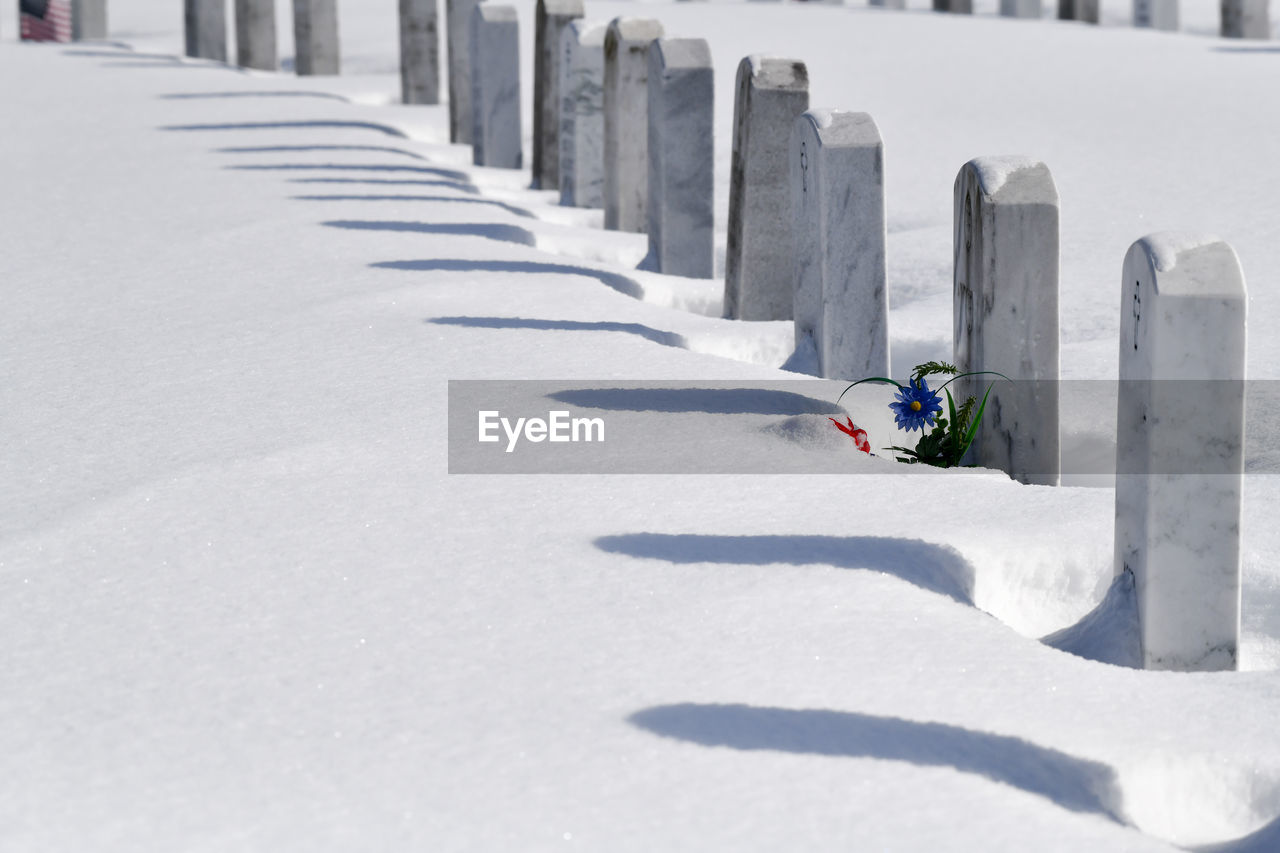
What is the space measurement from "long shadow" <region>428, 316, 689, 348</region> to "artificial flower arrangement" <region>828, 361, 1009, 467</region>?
1054 millimetres

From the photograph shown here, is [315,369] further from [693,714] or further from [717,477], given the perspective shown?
[693,714]

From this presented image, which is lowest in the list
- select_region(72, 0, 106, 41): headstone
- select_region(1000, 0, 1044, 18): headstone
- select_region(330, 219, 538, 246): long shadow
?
select_region(330, 219, 538, 246): long shadow

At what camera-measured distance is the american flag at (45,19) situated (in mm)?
17564

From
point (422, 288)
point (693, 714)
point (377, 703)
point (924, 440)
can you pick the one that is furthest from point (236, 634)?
point (422, 288)

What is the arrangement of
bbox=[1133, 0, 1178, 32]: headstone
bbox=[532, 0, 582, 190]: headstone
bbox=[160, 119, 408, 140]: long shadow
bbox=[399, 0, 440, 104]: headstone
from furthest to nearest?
1. bbox=[1133, 0, 1178, 32]: headstone
2. bbox=[399, 0, 440, 104]: headstone
3. bbox=[160, 119, 408, 140]: long shadow
4. bbox=[532, 0, 582, 190]: headstone

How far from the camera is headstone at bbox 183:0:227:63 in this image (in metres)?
15.1

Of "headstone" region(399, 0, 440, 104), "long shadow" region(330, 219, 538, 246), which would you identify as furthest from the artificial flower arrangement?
"headstone" region(399, 0, 440, 104)

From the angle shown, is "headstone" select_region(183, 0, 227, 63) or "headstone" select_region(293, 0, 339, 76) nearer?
"headstone" select_region(293, 0, 339, 76)

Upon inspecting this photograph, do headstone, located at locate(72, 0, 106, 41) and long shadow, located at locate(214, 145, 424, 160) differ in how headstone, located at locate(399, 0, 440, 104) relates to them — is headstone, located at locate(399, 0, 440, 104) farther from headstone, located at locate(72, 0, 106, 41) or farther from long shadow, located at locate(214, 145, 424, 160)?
headstone, located at locate(72, 0, 106, 41)

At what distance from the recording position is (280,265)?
546 centimetres

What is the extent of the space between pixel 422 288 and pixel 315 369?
39.4 inches

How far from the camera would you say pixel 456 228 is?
20.5 ft

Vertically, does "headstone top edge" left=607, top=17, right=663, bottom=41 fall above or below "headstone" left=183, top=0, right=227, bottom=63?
below

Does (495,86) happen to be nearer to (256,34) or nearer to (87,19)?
(256,34)
